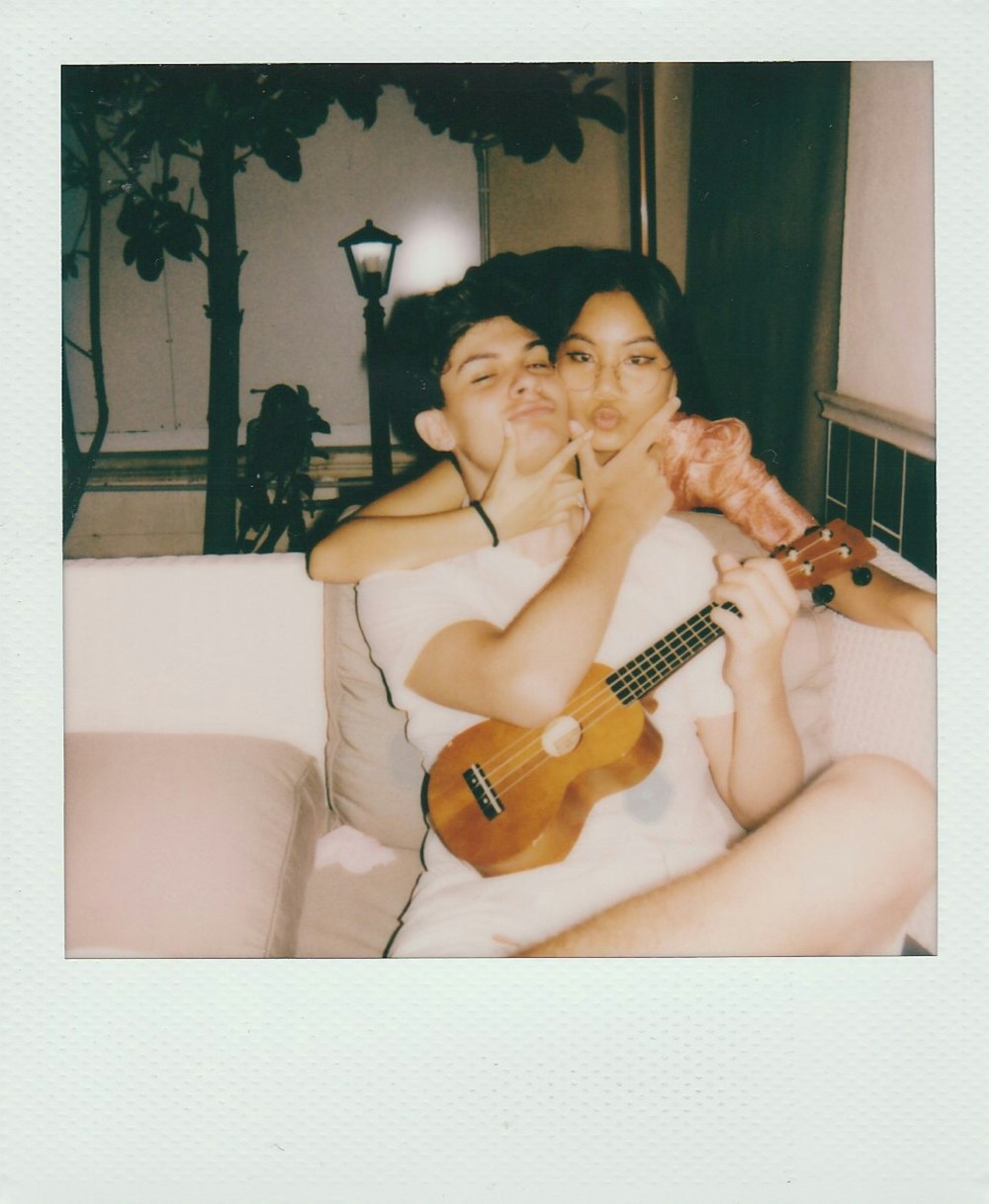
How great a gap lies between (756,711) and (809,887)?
9.0 inches

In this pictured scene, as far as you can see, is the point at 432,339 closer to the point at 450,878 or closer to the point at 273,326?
the point at 273,326

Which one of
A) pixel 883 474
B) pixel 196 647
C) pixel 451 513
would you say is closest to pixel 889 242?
pixel 883 474

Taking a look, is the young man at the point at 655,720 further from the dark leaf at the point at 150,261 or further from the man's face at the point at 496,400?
the dark leaf at the point at 150,261

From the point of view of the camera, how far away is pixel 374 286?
4.30 feet

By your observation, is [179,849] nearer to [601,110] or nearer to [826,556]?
[826,556]

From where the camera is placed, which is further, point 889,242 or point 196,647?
point 196,647

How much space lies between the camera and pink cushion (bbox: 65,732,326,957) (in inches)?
49.4

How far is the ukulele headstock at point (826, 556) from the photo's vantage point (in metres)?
1.28

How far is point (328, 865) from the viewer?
1.40 m

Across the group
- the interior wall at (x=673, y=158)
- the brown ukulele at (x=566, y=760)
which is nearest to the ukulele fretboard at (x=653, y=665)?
the brown ukulele at (x=566, y=760)

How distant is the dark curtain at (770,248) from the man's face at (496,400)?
0.19 meters
